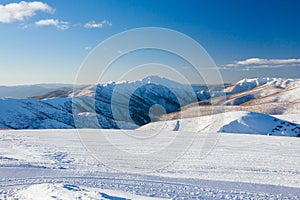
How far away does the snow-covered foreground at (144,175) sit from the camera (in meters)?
8.57

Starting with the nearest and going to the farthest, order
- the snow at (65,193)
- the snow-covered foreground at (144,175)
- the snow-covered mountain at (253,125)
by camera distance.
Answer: the snow at (65,193) → the snow-covered foreground at (144,175) → the snow-covered mountain at (253,125)

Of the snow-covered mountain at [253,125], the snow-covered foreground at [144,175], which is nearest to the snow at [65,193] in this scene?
the snow-covered foreground at [144,175]

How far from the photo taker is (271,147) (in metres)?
17.9

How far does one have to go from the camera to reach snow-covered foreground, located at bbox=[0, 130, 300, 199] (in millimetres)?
8570

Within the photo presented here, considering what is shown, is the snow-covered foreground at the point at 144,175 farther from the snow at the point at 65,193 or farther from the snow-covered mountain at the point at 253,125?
the snow-covered mountain at the point at 253,125

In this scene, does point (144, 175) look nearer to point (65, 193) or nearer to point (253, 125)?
point (65, 193)

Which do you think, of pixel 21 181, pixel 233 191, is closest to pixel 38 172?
pixel 21 181

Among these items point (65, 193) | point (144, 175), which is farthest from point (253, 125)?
point (65, 193)

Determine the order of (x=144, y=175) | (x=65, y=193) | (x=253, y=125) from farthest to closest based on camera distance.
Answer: (x=253, y=125)
(x=144, y=175)
(x=65, y=193)

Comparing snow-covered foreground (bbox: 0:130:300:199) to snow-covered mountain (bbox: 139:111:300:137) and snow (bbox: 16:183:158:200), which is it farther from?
snow-covered mountain (bbox: 139:111:300:137)

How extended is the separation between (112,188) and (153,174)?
7.43 feet

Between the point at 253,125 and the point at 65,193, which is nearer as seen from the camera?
the point at 65,193

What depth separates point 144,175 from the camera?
10.6m

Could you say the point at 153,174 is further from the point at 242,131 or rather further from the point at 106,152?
the point at 242,131
